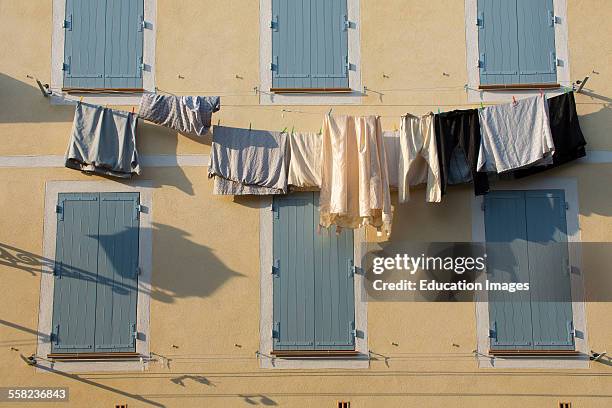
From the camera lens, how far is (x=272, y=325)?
33.2 ft

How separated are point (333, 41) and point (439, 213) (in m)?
2.46

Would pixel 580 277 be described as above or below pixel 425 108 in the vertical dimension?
below

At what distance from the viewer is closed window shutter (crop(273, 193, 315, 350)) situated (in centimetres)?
1009

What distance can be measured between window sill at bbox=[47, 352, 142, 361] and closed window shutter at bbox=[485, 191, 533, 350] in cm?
408

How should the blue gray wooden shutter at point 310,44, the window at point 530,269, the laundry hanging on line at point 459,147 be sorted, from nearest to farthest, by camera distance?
the window at point 530,269 < the laundry hanging on line at point 459,147 < the blue gray wooden shutter at point 310,44

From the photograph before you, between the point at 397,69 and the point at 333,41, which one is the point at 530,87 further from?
the point at 333,41

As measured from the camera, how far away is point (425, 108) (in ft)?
35.1

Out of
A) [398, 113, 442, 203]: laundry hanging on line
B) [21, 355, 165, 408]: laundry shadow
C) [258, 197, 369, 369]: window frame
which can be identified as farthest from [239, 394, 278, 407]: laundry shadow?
[398, 113, 442, 203]: laundry hanging on line

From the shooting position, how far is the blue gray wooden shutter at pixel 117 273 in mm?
10078

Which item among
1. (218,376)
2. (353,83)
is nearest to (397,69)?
(353,83)

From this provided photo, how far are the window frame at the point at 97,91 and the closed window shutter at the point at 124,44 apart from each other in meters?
0.07

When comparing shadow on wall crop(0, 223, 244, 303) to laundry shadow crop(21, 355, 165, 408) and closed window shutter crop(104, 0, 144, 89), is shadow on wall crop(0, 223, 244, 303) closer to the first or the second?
laundry shadow crop(21, 355, 165, 408)

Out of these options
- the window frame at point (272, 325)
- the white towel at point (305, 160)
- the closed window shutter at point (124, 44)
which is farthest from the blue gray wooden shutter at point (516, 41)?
the closed window shutter at point (124, 44)

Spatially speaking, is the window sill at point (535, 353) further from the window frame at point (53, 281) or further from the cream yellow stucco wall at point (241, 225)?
the window frame at point (53, 281)
